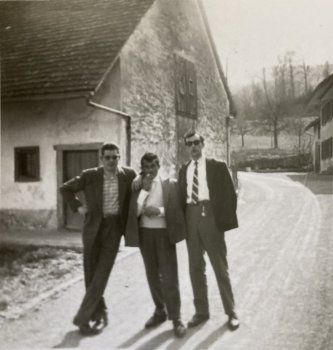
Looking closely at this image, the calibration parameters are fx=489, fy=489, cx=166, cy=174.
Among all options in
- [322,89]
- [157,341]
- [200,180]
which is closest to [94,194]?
[200,180]

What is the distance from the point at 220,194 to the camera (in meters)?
4.04

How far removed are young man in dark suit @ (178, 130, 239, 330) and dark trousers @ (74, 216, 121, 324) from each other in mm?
617

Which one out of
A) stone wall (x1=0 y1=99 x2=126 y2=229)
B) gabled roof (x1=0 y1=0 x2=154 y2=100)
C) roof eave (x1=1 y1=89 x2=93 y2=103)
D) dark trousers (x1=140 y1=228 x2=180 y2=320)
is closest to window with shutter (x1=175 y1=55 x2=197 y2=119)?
gabled roof (x1=0 y1=0 x2=154 y2=100)

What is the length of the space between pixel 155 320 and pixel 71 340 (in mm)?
704

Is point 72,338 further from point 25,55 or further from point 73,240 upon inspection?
point 25,55

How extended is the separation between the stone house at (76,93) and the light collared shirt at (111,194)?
4228 mm

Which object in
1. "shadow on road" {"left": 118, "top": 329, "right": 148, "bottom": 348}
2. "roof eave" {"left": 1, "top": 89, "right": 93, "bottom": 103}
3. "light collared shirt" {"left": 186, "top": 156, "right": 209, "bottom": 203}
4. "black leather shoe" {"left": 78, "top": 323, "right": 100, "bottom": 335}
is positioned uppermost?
"roof eave" {"left": 1, "top": 89, "right": 93, "bottom": 103}

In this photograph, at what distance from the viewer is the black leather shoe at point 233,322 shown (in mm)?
3766

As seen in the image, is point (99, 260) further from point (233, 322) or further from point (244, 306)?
point (244, 306)

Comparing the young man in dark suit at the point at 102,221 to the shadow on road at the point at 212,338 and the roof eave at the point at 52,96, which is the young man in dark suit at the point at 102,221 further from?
the roof eave at the point at 52,96

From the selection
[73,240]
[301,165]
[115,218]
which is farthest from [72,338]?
[301,165]

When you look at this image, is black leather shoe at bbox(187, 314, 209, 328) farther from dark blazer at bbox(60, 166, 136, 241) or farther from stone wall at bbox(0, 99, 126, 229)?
stone wall at bbox(0, 99, 126, 229)

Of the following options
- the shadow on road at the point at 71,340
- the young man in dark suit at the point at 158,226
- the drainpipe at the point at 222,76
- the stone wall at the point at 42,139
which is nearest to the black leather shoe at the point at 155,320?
the young man in dark suit at the point at 158,226

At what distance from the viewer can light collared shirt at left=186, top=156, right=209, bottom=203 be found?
159 inches
